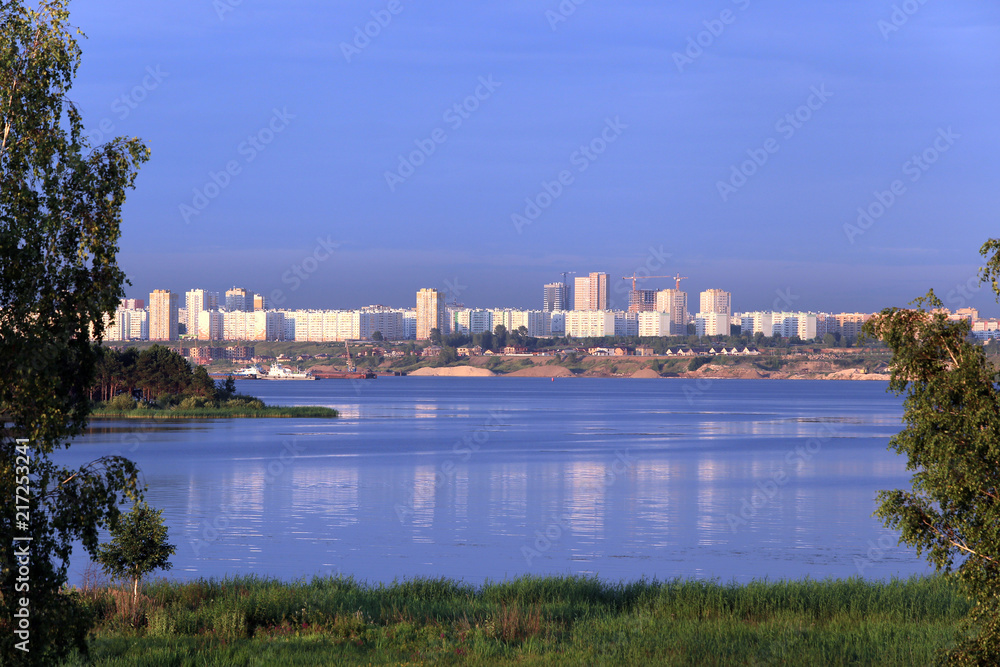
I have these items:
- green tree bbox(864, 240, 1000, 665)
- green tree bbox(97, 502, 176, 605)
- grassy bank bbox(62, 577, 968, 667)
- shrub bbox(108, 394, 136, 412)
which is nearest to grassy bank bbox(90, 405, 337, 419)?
shrub bbox(108, 394, 136, 412)

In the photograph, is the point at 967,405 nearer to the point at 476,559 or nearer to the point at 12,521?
the point at 12,521

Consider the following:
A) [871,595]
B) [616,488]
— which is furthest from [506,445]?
[871,595]

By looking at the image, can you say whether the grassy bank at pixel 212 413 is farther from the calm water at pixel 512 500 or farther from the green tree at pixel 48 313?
the green tree at pixel 48 313

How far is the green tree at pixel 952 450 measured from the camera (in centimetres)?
746

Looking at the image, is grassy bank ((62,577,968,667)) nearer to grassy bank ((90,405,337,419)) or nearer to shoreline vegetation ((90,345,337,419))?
grassy bank ((90,405,337,419))

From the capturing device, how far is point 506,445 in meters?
63.6

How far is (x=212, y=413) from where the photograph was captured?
84.4 m

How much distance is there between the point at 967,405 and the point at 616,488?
33500 millimetres

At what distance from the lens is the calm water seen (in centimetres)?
2491

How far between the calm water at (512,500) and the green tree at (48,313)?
574 inches

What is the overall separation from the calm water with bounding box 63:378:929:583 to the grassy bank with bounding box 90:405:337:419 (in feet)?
12.3

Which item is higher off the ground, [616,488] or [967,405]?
[967,405]

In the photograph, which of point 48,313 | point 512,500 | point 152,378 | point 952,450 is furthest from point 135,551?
point 152,378

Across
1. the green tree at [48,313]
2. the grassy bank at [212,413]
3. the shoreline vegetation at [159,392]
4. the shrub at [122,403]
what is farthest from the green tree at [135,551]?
the shrub at [122,403]
